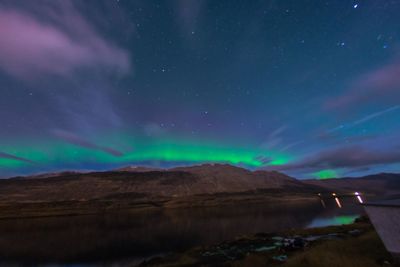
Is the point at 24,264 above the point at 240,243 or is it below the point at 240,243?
below

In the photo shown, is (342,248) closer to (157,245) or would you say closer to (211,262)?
(211,262)

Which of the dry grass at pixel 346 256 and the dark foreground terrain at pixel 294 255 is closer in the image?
the dry grass at pixel 346 256

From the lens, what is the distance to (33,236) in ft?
245

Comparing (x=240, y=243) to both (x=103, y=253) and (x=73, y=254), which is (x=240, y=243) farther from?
(x=73, y=254)

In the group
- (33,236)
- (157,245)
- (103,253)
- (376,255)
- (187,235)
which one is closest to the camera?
(376,255)

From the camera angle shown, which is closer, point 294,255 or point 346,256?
point 346,256

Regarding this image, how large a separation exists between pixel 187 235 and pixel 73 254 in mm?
24429

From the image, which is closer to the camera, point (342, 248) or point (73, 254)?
point (342, 248)

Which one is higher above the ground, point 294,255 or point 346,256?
point 294,255

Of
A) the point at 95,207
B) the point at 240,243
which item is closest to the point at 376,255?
the point at 240,243

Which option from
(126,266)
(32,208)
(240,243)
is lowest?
(126,266)

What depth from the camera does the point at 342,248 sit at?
98.5 feet

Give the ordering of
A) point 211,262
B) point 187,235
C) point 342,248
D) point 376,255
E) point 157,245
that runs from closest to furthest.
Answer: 1. point 376,255
2. point 342,248
3. point 211,262
4. point 157,245
5. point 187,235

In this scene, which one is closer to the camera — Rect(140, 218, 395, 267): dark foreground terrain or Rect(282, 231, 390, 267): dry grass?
Rect(282, 231, 390, 267): dry grass
